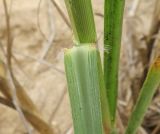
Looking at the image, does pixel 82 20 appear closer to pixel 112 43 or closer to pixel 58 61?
pixel 112 43

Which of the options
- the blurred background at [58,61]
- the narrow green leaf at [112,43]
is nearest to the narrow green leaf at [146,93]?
the narrow green leaf at [112,43]

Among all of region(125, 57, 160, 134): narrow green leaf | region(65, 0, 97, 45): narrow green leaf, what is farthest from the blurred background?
region(65, 0, 97, 45): narrow green leaf

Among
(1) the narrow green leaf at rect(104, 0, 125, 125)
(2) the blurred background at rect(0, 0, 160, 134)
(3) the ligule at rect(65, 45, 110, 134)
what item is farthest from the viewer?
(2) the blurred background at rect(0, 0, 160, 134)

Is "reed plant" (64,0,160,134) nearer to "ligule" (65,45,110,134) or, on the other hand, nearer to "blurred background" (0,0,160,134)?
"ligule" (65,45,110,134)

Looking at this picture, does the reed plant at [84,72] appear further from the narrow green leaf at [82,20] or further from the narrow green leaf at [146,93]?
the narrow green leaf at [146,93]

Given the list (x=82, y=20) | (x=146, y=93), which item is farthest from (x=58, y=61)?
(x=82, y=20)

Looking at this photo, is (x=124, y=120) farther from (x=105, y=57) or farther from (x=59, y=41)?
(x=105, y=57)
